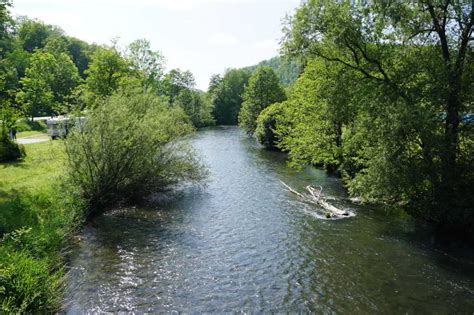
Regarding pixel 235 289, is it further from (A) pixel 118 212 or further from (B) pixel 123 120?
(B) pixel 123 120

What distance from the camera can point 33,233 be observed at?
43.9 feet

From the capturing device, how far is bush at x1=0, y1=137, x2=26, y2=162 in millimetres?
25422

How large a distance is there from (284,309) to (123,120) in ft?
47.1

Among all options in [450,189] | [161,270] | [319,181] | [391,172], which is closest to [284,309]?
[161,270]

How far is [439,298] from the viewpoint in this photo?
39.6ft

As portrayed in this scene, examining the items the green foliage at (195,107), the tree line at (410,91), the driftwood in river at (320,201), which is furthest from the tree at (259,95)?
the tree line at (410,91)

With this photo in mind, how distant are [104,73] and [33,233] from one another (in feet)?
116

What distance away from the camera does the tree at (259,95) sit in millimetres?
67188

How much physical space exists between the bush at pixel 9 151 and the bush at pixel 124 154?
915cm

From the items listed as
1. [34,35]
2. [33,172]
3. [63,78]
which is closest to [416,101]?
[33,172]

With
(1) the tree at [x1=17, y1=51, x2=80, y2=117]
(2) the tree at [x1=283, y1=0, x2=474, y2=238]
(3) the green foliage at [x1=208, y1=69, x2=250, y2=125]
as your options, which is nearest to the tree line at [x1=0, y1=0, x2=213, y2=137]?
(1) the tree at [x1=17, y1=51, x2=80, y2=117]

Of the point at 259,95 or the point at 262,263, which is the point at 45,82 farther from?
the point at 262,263

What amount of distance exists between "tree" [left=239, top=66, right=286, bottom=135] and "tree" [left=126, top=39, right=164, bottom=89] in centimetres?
1907

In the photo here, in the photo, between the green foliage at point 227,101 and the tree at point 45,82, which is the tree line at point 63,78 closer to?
the tree at point 45,82
